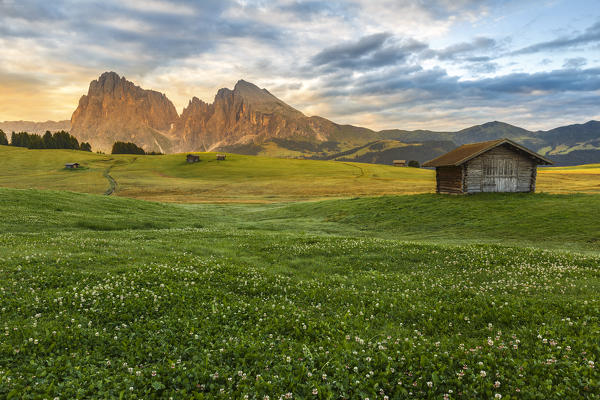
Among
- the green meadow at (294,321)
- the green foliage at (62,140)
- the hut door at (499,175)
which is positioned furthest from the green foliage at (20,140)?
the hut door at (499,175)

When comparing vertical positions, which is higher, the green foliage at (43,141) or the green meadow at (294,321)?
→ the green foliage at (43,141)

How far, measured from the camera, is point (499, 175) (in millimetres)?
47062

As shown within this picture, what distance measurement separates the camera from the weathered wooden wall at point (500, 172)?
1825 inches

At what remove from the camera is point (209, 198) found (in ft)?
241

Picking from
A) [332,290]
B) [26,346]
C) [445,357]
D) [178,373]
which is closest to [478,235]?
[332,290]

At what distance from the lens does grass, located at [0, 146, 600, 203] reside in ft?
256

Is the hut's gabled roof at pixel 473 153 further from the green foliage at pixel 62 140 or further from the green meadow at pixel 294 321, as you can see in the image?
the green foliage at pixel 62 140

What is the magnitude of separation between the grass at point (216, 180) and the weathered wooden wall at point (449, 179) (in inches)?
949

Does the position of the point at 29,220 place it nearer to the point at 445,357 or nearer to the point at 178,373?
the point at 178,373

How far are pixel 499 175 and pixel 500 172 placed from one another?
485 mm

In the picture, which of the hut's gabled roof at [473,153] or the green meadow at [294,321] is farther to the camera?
the hut's gabled roof at [473,153]

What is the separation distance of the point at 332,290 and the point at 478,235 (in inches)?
925

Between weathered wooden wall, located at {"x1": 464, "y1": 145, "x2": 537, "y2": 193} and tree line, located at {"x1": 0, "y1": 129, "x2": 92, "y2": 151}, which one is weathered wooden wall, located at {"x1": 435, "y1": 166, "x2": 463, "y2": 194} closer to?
weathered wooden wall, located at {"x1": 464, "y1": 145, "x2": 537, "y2": 193}

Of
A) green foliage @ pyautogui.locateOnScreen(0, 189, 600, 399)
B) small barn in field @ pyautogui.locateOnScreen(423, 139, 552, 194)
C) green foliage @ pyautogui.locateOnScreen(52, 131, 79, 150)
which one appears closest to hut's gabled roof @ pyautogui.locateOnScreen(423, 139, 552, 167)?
small barn in field @ pyautogui.locateOnScreen(423, 139, 552, 194)
